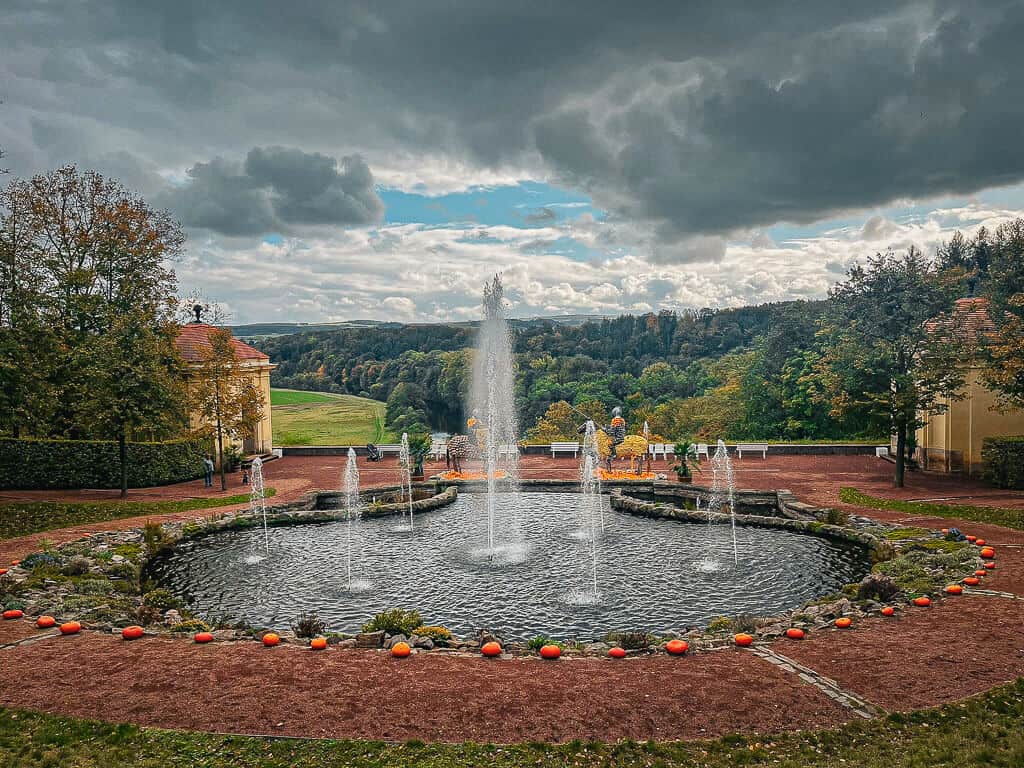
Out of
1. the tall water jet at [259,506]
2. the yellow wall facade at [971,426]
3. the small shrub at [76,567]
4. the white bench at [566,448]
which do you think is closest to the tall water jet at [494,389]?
the white bench at [566,448]

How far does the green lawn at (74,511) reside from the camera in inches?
591

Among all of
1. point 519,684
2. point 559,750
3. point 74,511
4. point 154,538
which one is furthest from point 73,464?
point 559,750

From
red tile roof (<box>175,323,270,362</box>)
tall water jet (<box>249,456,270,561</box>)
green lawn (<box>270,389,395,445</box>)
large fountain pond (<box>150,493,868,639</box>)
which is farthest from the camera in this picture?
green lawn (<box>270,389,395,445</box>)

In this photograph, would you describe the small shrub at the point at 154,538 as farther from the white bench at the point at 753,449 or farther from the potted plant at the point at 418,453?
the white bench at the point at 753,449

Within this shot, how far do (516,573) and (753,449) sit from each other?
17.3 m

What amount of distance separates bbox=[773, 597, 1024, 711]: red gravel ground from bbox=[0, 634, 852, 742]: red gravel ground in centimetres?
70

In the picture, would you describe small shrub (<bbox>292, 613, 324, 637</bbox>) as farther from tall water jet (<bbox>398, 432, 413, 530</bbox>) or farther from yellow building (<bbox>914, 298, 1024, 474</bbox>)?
yellow building (<bbox>914, 298, 1024, 474</bbox>)

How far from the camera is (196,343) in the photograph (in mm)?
25641

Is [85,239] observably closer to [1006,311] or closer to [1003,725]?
[1003,725]

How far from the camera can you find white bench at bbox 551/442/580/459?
1038 inches

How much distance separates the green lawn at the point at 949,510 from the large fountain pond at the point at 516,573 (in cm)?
326

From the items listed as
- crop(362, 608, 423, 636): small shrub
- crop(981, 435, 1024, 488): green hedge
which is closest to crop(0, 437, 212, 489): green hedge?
crop(362, 608, 423, 636): small shrub

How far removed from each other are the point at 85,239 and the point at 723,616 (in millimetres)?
23287

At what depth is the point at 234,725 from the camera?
6.03m
